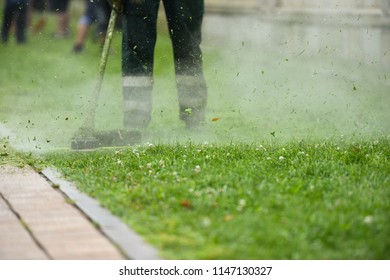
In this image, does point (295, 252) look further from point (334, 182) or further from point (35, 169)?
point (35, 169)

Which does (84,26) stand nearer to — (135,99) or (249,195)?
(135,99)

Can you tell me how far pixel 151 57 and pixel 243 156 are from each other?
1.52 meters

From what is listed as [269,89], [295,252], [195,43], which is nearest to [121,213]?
[295,252]

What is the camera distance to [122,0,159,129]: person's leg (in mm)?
6699

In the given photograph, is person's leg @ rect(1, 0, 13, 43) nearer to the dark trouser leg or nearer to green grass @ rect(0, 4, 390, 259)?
green grass @ rect(0, 4, 390, 259)

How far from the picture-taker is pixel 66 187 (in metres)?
5.02

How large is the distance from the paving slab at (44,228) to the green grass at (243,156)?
8.3 inches

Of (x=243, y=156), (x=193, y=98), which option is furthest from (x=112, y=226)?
(x=193, y=98)

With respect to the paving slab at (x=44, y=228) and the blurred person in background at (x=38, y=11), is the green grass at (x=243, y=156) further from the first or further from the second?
the blurred person in background at (x=38, y=11)

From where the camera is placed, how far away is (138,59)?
678 centimetres

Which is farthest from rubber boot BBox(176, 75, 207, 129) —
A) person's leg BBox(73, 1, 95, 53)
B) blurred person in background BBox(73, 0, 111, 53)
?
person's leg BBox(73, 1, 95, 53)

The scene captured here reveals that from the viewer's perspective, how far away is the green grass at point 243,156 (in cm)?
389

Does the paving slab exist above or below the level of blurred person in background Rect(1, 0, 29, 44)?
below

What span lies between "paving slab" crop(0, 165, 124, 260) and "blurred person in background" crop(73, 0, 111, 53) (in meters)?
8.81
